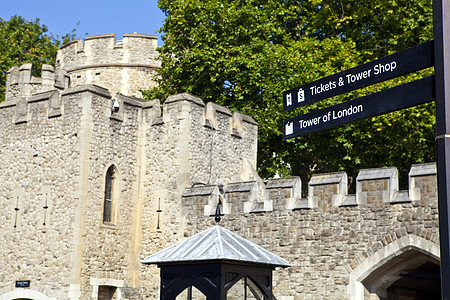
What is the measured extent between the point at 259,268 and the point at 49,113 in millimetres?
9576

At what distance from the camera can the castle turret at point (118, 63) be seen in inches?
1097

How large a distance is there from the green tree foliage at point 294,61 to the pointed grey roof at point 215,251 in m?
12.5

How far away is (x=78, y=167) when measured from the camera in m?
15.7

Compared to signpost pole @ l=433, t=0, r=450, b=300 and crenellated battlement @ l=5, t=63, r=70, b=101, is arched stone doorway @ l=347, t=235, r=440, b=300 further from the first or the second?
crenellated battlement @ l=5, t=63, r=70, b=101

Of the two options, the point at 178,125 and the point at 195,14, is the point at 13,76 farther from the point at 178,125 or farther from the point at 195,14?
the point at 178,125

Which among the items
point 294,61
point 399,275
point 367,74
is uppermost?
point 294,61

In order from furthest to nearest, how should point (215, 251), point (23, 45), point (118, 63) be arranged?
1. point (23, 45)
2. point (118, 63)
3. point (215, 251)

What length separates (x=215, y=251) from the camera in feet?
26.2

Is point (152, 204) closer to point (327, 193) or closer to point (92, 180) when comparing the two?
point (92, 180)

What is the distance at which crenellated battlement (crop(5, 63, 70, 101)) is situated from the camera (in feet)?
71.0

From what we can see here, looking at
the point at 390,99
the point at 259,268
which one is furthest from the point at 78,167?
the point at 390,99

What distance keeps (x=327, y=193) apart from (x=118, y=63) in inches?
617

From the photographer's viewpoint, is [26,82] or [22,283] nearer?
[22,283]

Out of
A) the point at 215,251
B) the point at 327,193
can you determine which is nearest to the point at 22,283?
the point at 327,193
